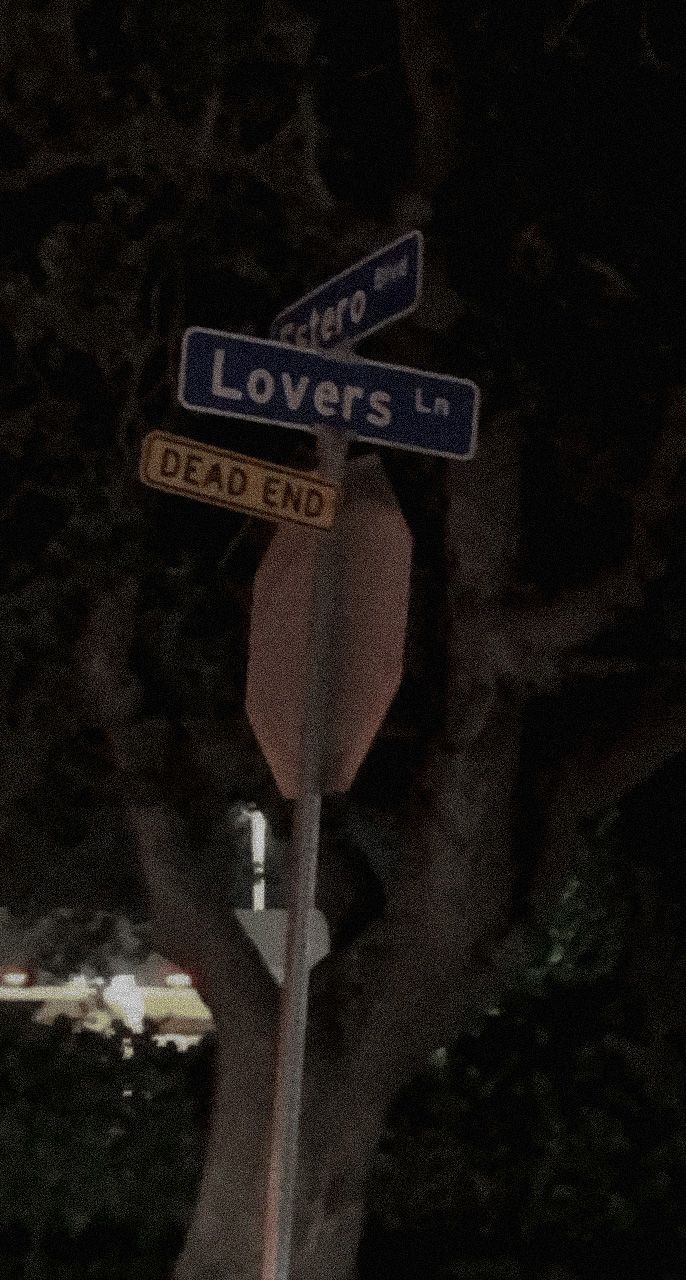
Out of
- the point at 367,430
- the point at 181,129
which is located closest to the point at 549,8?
the point at 181,129

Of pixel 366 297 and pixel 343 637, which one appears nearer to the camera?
pixel 343 637

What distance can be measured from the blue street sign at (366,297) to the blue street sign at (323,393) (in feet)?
0.43

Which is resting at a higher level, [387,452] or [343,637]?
[387,452]

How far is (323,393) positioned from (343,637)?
61cm

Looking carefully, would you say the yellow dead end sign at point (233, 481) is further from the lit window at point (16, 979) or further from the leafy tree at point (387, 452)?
the lit window at point (16, 979)

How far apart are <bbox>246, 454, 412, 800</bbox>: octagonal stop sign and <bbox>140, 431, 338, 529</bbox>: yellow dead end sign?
114 millimetres

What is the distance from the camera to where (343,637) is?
3.62 metres

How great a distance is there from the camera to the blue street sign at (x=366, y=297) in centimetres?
371

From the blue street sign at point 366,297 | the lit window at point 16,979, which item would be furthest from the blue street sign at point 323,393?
the lit window at point 16,979

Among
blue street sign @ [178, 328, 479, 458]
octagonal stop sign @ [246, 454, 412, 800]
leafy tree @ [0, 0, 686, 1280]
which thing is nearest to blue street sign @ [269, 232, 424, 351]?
blue street sign @ [178, 328, 479, 458]

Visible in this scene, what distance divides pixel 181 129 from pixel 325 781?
3658mm

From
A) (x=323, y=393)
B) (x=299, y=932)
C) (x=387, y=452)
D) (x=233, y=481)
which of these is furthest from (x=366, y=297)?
(x=387, y=452)

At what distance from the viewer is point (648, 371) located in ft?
21.3

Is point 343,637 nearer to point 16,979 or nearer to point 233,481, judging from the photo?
point 233,481
